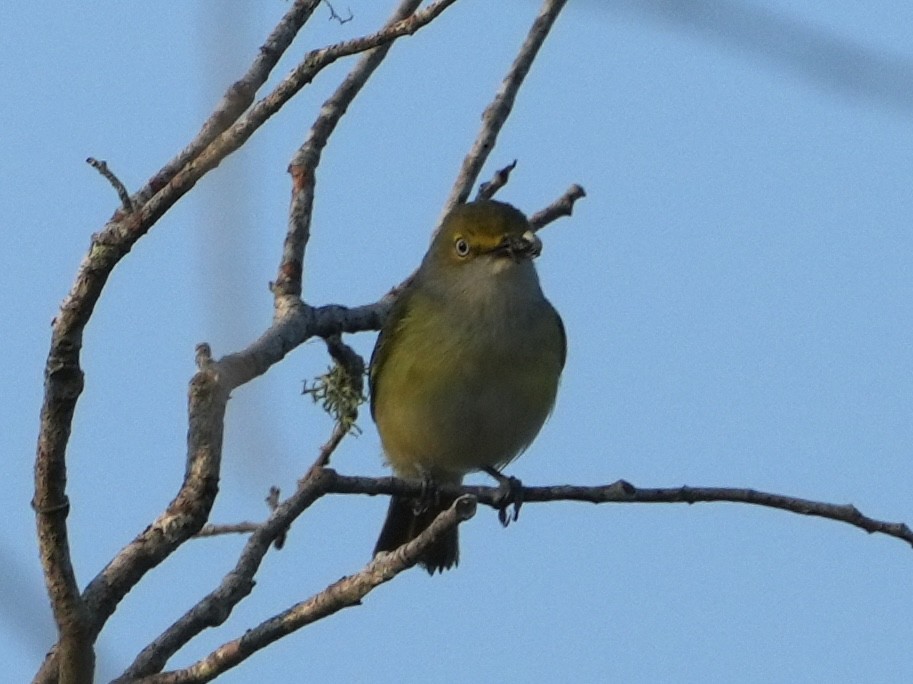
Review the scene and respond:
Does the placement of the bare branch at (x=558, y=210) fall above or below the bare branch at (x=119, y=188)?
above

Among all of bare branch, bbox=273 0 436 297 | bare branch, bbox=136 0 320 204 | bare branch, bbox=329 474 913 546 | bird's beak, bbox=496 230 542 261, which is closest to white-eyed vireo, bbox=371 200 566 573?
bird's beak, bbox=496 230 542 261

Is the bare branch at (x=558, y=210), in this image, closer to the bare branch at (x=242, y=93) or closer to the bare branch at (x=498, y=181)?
the bare branch at (x=498, y=181)

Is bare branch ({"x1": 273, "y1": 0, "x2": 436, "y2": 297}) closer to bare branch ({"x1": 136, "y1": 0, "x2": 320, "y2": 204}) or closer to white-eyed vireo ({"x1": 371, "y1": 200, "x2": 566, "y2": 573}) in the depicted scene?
white-eyed vireo ({"x1": 371, "y1": 200, "x2": 566, "y2": 573})

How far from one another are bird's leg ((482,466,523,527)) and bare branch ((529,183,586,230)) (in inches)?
44.8

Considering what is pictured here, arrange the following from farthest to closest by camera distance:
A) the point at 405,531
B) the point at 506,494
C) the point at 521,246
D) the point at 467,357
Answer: the point at 405,531
the point at 521,246
the point at 467,357
the point at 506,494

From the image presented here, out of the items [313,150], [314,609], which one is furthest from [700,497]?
[313,150]

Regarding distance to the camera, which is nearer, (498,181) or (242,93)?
(242,93)

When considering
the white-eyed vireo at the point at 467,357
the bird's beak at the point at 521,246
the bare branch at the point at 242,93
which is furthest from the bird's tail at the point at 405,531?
the bare branch at the point at 242,93

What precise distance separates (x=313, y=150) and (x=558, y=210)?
Result: 1224mm

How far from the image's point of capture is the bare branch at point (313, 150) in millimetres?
5703

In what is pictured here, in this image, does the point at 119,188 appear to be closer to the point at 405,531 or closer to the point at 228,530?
the point at 228,530

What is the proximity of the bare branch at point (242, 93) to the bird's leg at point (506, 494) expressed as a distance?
5.26ft

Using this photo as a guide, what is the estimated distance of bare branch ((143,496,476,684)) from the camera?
3281 mm

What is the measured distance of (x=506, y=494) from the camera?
509cm
